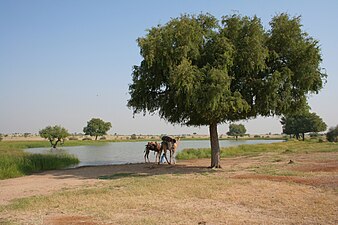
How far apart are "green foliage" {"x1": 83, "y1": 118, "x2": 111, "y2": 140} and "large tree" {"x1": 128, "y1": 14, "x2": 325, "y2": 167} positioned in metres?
105

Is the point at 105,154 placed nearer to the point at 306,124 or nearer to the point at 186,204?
the point at 186,204

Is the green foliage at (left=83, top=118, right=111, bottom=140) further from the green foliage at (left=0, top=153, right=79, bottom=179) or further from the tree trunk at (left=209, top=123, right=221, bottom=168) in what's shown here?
the tree trunk at (left=209, top=123, right=221, bottom=168)

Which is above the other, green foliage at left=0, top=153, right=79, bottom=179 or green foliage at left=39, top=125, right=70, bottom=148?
green foliage at left=39, top=125, right=70, bottom=148

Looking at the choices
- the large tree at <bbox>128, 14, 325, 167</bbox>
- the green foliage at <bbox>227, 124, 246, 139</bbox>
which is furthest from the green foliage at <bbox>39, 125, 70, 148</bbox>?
the green foliage at <bbox>227, 124, 246, 139</bbox>

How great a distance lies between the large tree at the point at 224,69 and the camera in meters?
18.5

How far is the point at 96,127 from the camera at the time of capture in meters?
124

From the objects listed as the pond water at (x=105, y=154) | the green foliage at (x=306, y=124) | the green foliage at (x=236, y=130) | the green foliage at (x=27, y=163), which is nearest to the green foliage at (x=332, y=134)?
the green foliage at (x=306, y=124)

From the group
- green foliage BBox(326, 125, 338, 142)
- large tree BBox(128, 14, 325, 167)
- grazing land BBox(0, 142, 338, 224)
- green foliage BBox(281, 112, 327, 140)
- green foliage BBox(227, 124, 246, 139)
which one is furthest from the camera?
green foliage BBox(227, 124, 246, 139)

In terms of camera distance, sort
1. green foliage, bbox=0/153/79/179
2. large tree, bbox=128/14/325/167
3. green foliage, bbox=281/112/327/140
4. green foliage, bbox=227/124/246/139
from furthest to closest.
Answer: green foliage, bbox=227/124/246/139
green foliage, bbox=281/112/327/140
green foliage, bbox=0/153/79/179
large tree, bbox=128/14/325/167

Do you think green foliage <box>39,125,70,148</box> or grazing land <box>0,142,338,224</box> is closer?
grazing land <box>0,142,338,224</box>

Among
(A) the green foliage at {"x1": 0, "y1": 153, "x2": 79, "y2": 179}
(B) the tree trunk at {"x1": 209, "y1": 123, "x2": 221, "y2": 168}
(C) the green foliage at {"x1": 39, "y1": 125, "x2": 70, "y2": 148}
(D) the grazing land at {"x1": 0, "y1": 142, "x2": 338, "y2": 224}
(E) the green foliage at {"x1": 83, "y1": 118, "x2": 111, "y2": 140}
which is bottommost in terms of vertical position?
(D) the grazing land at {"x1": 0, "y1": 142, "x2": 338, "y2": 224}

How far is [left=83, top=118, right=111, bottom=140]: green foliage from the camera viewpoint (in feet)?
406

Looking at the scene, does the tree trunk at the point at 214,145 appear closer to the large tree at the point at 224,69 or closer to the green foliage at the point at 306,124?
the large tree at the point at 224,69

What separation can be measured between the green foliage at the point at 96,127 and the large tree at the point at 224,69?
4137 inches
